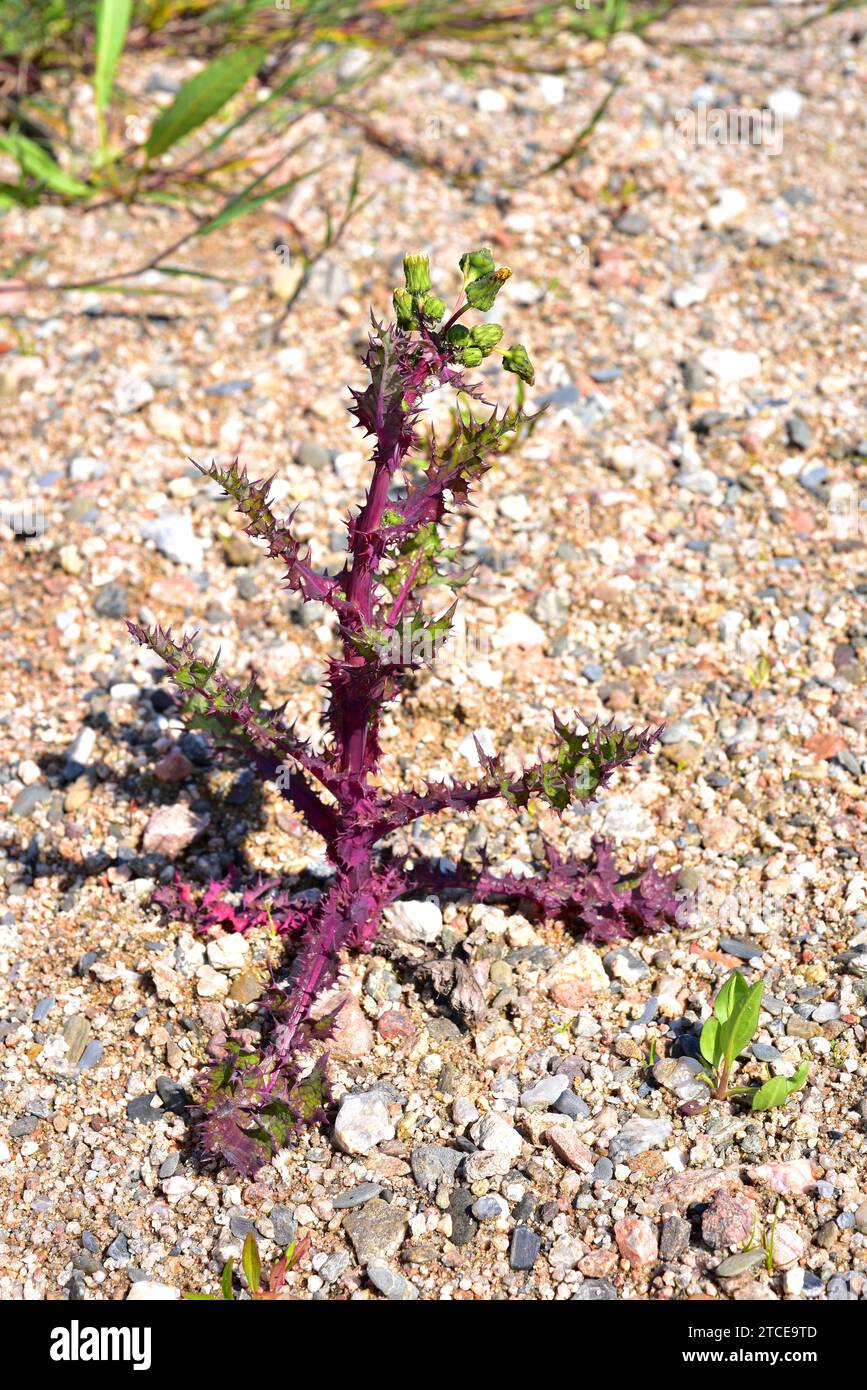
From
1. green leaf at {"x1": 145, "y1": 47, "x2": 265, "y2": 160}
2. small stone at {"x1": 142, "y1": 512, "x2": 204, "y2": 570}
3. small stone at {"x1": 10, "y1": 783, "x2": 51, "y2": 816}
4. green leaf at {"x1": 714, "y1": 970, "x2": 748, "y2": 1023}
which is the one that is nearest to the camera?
green leaf at {"x1": 714, "y1": 970, "x2": 748, "y2": 1023}

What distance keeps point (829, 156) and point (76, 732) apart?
3650 mm

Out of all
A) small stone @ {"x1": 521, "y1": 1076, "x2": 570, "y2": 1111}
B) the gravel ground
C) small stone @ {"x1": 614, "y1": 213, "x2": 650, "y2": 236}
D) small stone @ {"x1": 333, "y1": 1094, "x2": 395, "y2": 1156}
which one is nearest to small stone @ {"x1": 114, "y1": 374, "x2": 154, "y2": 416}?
the gravel ground

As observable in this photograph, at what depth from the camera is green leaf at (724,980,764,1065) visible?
2.72 meters

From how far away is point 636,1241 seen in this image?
2.61 meters

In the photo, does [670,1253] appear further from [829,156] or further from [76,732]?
[829,156]

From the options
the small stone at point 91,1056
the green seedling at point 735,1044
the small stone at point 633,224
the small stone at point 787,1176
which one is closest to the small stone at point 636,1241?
the small stone at point 787,1176

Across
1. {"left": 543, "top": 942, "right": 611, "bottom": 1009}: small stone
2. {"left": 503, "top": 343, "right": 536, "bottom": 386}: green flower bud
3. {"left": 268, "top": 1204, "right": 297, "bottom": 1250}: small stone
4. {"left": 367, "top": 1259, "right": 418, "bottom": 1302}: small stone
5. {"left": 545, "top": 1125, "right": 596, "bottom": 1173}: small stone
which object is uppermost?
{"left": 503, "top": 343, "right": 536, "bottom": 386}: green flower bud

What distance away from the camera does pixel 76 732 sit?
367 cm

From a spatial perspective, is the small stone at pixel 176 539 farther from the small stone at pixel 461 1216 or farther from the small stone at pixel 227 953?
the small stone at pixel 461 1216

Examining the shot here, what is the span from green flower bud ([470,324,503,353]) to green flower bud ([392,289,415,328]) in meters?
0.10

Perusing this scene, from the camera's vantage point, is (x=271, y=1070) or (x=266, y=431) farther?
(x=266, y=431)

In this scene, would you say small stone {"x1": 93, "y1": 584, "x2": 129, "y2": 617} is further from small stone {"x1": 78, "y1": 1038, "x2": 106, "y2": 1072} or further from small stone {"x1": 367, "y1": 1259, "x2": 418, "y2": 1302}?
small stone {"x1": 367, "y1": 1259, "x2": 418, "y2": 1302}

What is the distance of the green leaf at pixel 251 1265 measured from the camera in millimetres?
2568
